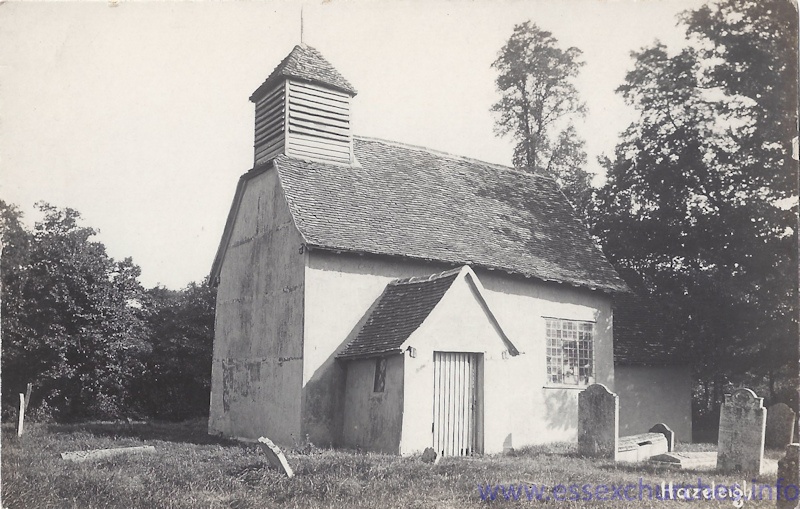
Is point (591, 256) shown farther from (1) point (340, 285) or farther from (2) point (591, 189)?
(1) point (340, 285)

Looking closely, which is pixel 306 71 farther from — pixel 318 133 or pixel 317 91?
pixel 318 133

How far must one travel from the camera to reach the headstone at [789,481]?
35.2ft

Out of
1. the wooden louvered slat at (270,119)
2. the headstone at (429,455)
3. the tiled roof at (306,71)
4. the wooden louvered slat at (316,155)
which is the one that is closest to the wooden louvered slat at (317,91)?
the tiled roof at (306,71)

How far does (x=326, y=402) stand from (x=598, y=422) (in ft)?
20.5

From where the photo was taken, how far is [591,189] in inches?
1160

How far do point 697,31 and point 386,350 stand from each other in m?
12.2

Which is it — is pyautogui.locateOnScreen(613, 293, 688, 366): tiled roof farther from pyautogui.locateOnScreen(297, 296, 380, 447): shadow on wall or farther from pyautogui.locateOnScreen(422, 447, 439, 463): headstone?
pyautogui.locateOnScreen(422, 447, 439, 463): headstone

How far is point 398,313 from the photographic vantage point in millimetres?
17500

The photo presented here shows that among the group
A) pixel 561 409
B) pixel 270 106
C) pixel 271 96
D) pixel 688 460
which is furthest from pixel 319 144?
pixel 688 460

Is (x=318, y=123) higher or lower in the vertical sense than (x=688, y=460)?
higher

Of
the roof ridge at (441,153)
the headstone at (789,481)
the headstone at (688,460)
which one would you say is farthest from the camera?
the roof ridge at (441,153)

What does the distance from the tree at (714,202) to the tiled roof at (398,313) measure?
32.7 feet

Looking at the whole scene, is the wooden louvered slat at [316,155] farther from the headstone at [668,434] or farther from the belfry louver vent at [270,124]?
the headstone at [668,434]

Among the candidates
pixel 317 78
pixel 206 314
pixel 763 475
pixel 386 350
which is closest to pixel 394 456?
pixel 386 350
